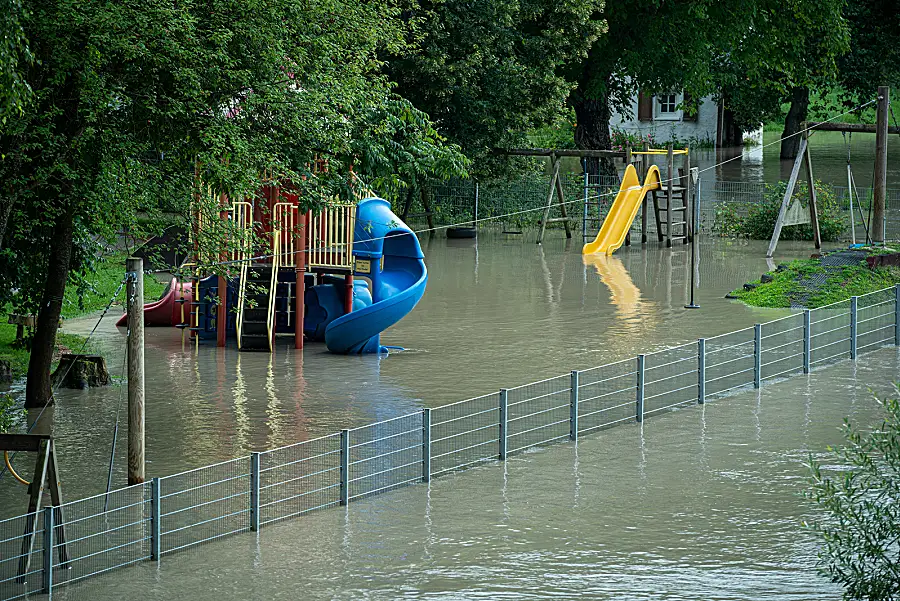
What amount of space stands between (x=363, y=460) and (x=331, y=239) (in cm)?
933

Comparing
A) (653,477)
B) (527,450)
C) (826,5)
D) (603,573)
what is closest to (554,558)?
(603,573)

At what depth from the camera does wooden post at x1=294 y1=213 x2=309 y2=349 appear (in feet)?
71.0

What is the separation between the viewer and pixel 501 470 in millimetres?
14094

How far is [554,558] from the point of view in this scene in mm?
11297

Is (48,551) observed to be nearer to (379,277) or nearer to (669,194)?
(379,277)

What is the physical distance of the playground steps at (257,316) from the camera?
866 inches

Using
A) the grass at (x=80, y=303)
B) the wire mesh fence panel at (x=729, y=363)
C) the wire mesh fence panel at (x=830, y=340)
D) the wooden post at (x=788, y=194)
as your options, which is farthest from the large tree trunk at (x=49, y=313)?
the wooden post at (x=788, y=194)

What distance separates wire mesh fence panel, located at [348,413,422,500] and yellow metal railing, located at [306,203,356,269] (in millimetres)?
6658

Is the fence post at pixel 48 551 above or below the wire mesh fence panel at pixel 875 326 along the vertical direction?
below

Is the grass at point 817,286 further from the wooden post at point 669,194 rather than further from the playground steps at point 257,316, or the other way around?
the playground steps at point 257,316

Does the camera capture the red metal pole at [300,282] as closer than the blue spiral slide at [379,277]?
No

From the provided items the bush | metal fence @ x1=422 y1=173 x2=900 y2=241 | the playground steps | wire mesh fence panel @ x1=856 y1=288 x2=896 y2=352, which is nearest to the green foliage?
the playground steps

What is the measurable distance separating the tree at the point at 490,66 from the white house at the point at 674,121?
3671 cm

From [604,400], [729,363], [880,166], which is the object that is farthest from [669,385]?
[880,166]
